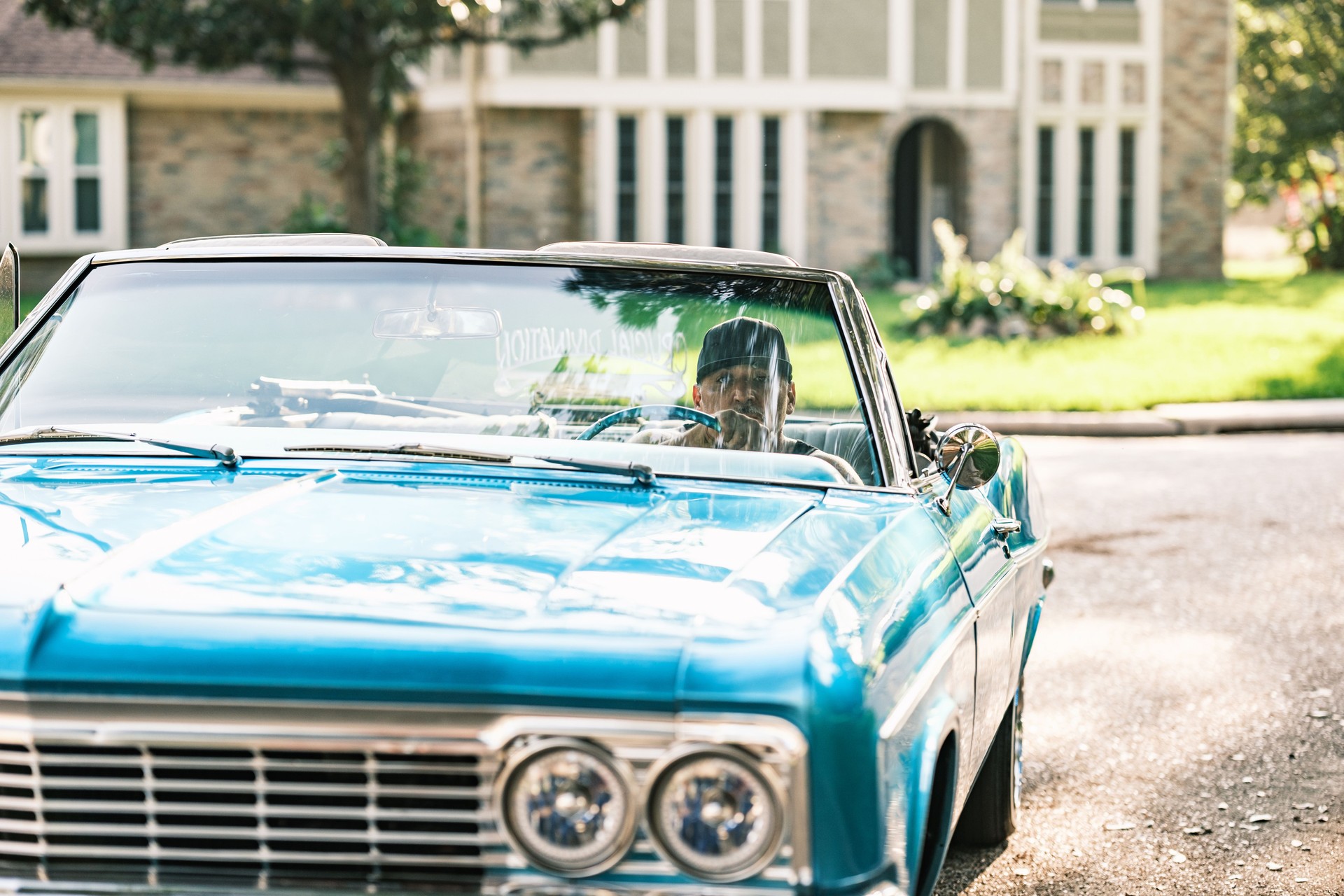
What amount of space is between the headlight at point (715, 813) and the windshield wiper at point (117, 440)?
4.30 feet

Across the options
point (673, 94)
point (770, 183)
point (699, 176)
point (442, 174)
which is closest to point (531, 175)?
point (442, 174)

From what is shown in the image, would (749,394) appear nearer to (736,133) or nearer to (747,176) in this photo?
(747,176)

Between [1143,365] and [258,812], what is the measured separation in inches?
629

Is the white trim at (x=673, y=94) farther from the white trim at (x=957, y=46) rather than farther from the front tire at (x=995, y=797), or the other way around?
the front tire at (x=995, y=797)

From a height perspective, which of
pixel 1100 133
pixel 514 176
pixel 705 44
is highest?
pixel 705 44

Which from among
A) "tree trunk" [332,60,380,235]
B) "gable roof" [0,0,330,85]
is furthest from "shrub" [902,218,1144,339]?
"gable roof" [0,0,330,85]

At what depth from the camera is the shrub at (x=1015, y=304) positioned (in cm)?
1897

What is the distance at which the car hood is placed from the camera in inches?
84.8

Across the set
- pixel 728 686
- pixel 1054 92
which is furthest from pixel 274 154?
pixel 728 686

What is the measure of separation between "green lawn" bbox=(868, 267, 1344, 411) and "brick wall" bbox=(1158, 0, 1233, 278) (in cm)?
870

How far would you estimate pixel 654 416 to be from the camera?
343cm

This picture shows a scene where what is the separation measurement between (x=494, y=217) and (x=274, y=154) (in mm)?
3689

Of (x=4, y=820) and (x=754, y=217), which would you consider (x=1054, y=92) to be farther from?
(x=4, y=820)

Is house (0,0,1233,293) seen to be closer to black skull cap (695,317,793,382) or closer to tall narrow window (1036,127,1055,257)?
tall narrow window (1036,127,1055,257)
